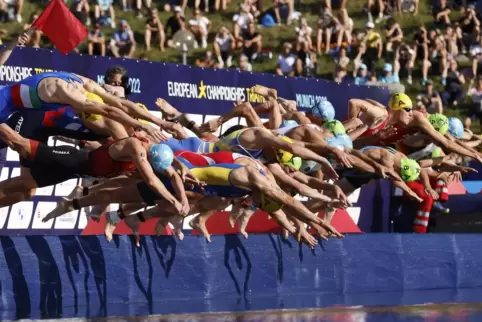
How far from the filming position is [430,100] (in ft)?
92.1

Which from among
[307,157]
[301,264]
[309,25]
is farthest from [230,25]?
[307,157]

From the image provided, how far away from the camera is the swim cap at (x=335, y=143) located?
55.1 ft

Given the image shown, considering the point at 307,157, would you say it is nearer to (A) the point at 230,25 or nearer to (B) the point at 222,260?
(B) the point at 222,260

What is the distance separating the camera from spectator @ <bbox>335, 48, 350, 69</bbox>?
27259mm

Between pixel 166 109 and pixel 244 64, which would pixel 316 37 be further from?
pixel 166 109

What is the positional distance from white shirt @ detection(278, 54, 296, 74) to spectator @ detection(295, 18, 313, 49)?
0.65 metres

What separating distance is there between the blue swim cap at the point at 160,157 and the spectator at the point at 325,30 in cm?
1423

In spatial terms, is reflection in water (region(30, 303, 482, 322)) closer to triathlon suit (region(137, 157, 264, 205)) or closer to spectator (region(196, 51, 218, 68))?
triathlon suit (region(137, 157, 264, 205))

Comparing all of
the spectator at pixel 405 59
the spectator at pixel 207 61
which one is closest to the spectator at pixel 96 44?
the spectator at pixel 207 61

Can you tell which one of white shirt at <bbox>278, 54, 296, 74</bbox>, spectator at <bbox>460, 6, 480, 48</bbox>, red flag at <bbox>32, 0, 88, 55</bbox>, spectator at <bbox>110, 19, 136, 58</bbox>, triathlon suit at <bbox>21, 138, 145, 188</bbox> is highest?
spectator at <bbox>460, 6, 480, 48</bbox>

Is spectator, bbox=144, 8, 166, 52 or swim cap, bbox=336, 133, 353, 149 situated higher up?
spectator, bbox=144, 8, 166, 52

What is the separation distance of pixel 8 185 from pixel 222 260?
319 centimetres

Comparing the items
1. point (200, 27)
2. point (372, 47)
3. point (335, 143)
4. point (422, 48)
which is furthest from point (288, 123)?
point (422, 48)

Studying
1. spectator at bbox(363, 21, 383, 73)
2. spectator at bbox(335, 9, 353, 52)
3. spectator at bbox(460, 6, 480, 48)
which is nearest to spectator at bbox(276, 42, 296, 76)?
spectator at bbox(335, 9, 353, 52)
